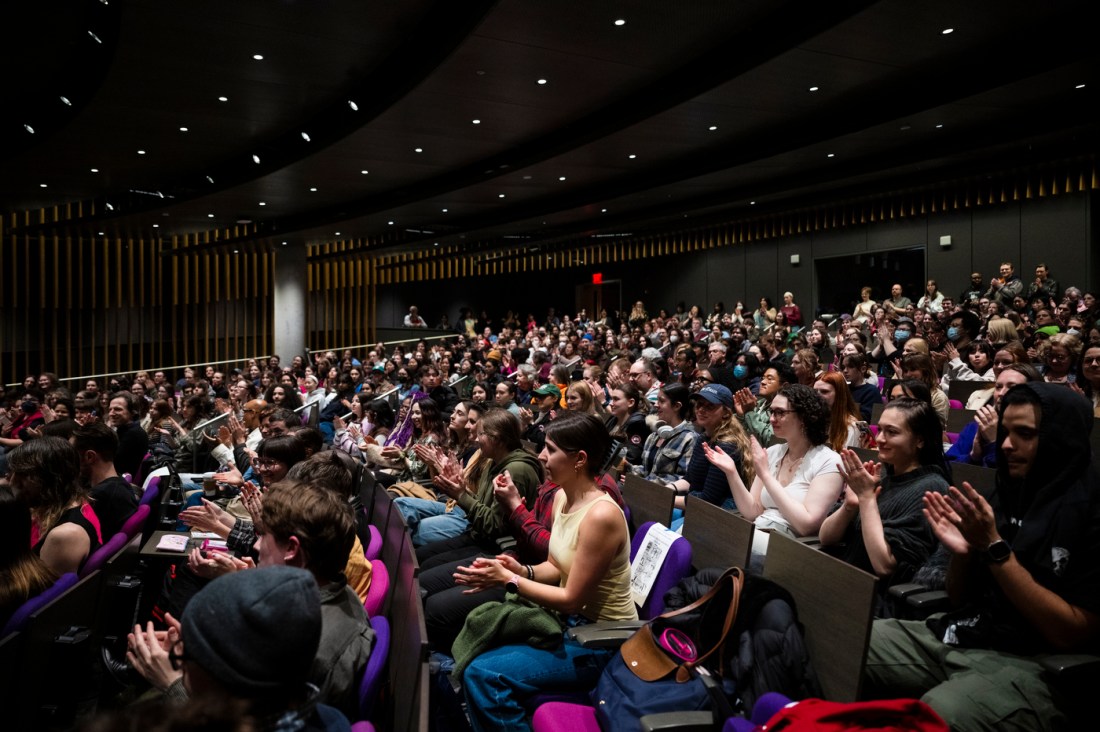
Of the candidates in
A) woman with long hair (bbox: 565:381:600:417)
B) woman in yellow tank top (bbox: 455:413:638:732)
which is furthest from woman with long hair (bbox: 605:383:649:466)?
woman in yellow tank top (bbox: 455:413:638:732)

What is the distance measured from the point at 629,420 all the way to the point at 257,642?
4.21 metres

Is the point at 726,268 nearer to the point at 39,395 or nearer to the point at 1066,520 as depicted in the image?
the point at 39,395

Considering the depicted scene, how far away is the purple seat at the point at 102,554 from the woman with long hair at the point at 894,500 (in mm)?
2769

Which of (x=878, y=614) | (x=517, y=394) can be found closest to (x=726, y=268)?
(x=517, y=394)

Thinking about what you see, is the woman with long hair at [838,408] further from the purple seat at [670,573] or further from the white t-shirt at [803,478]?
the purple seat at [670,573]

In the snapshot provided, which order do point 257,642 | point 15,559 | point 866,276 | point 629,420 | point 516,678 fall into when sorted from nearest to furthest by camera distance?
1. point 257,642
2. point 516,678
3. point 15,559
4. point 629,420
5. point 866,276

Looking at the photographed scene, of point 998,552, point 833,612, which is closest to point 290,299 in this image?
point 833,612

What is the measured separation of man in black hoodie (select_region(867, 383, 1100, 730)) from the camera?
1.99 metres

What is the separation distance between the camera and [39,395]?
27.1ft

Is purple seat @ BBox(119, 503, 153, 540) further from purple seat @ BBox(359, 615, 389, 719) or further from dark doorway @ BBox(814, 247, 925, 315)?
dark doorway @ BBox(814, 247, 925, 315)

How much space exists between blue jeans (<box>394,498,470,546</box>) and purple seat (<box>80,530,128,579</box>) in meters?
1.42

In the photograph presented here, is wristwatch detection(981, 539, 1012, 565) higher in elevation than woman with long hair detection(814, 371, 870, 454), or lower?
lower

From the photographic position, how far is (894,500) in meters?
2.86

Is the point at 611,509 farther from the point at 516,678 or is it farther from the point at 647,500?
the point at 647,500
